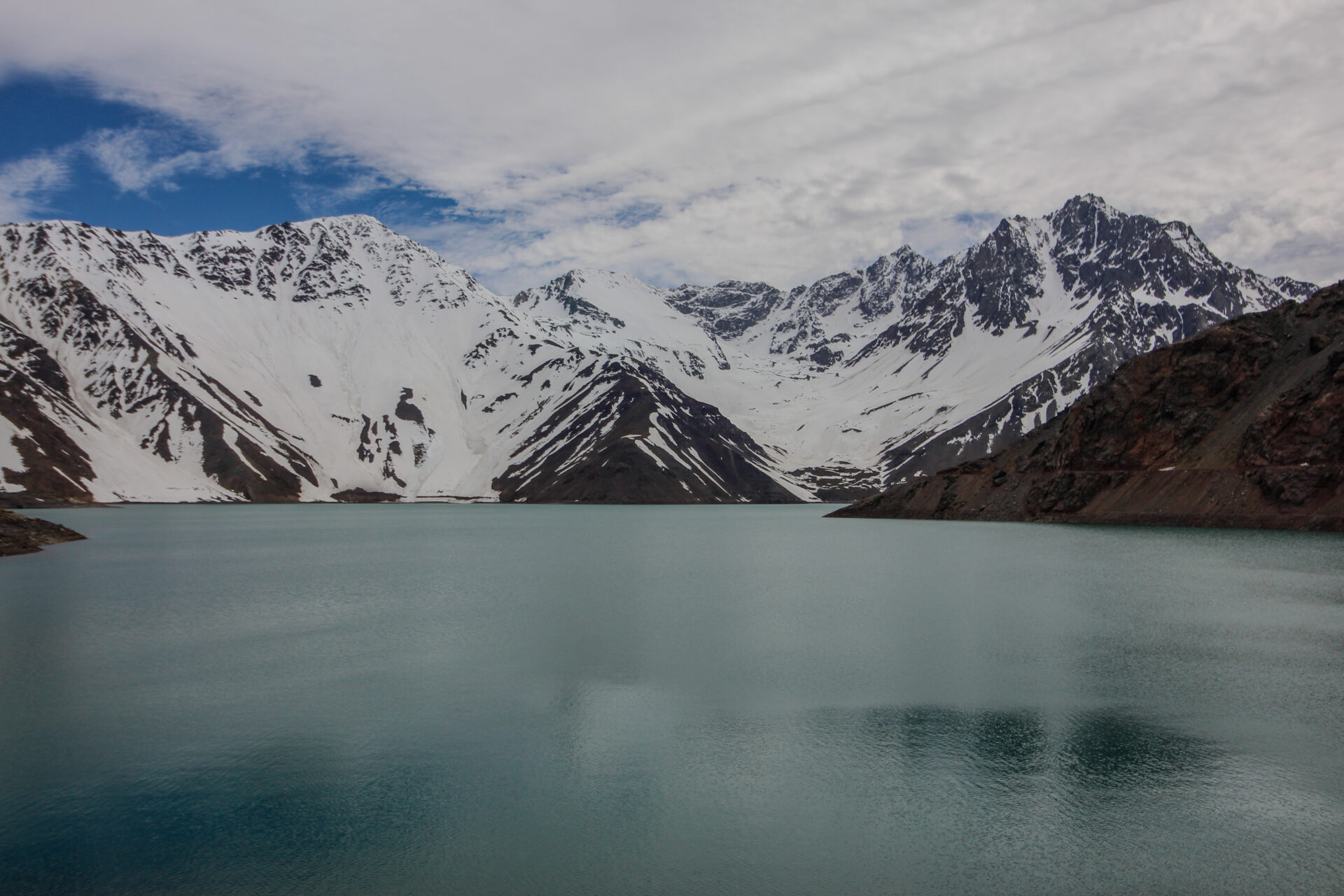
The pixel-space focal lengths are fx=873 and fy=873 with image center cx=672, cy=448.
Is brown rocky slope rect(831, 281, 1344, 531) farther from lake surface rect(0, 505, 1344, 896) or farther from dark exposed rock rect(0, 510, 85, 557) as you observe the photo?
dark exposed rock rect(0, 510, 85, 557)

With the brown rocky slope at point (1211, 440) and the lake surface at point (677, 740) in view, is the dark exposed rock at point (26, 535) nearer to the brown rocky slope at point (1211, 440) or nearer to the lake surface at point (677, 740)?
the lake surface at point (677, 740)

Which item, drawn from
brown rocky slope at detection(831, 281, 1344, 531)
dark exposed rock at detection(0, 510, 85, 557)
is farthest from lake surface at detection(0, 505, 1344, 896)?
brown rocky slope at detection(831, 281, 1344, 531)

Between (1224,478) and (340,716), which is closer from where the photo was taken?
(340,716)

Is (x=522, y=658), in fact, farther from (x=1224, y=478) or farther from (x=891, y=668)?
(x=1224, y=478)


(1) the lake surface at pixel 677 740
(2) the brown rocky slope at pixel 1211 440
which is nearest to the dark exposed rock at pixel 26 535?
(1) the lake surface at pixel 677 740

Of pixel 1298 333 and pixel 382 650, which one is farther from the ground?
pixel 1298 333

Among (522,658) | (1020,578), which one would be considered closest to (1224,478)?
(1020,578)
